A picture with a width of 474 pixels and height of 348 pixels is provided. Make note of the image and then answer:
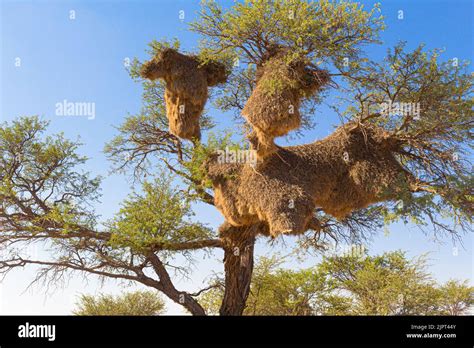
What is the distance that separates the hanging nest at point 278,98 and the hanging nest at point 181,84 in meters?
2.74

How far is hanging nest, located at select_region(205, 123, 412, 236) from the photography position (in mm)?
13789

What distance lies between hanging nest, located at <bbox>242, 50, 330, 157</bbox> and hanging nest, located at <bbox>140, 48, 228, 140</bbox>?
274cm

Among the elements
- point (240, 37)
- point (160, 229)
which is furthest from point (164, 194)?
point (240, 37)

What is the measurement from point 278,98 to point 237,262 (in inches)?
262

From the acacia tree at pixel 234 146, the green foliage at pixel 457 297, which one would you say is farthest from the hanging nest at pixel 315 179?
the green foliage at pixel 457 297

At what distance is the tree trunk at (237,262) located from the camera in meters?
16.8

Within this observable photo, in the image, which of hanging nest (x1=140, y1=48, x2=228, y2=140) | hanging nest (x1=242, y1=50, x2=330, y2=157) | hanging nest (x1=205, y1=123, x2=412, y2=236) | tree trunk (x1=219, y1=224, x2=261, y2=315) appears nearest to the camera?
hanging nest (x1=242, y1=50, x2=330, y2=157)

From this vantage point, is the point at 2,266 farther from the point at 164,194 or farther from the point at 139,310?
the point at 139,310

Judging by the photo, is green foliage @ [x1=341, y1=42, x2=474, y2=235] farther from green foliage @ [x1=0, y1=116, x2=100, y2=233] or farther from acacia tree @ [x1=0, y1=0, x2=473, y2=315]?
green foliage @ [x1=0, y1=116, x2=100, y2=233]

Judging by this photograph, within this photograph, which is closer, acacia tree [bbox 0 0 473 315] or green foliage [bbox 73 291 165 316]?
acacia tree [bbox 0 0 473 315]

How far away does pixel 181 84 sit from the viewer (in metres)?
16.2

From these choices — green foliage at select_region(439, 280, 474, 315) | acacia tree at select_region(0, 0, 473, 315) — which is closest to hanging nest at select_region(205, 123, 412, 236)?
acacia tree at select_region(0, 0, 473, 315)

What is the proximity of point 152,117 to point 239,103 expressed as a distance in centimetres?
379

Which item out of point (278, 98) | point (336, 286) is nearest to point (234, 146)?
point (278, 98)
